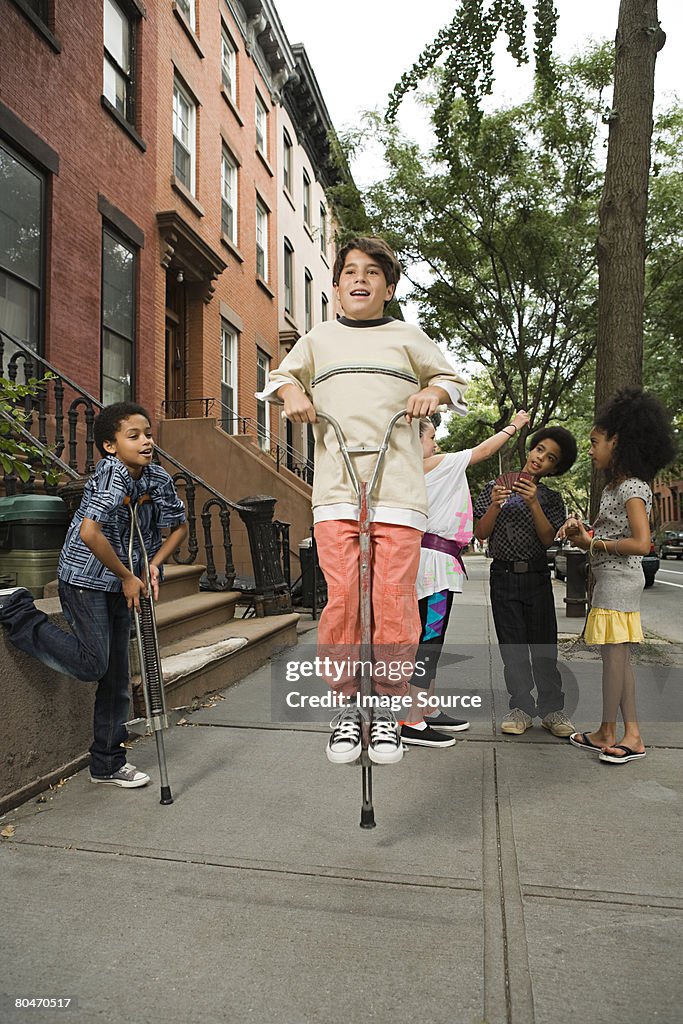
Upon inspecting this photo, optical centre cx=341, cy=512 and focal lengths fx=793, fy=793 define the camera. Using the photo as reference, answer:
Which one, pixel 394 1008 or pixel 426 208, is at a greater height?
pixel 426 208

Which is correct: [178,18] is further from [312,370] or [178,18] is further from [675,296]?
[312,370]

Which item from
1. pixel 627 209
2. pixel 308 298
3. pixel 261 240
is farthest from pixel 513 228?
pixel 627 209

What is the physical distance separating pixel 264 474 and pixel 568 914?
11.9 m

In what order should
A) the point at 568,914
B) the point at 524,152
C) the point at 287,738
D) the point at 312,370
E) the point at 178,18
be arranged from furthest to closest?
the point at 524,152 < the point at 178,18 < the point at 287,738 < the point at 312,370 < the point at 568,914

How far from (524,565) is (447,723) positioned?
1.12 metres

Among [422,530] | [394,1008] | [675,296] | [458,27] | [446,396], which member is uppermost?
[675,296]

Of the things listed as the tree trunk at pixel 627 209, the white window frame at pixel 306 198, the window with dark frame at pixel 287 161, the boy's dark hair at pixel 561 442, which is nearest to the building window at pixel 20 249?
the tree trunk at pixel 627 209

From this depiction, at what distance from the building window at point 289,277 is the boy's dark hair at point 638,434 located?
18269 millimetres

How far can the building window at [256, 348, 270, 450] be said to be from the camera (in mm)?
18562

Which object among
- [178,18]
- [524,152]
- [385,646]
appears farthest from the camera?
[524,152]

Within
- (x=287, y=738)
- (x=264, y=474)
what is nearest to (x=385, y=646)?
(x=287, y=738)

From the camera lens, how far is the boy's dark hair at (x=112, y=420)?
3812 millimetres

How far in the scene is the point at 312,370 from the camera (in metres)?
3.09

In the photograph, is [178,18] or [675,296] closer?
[178,18]
